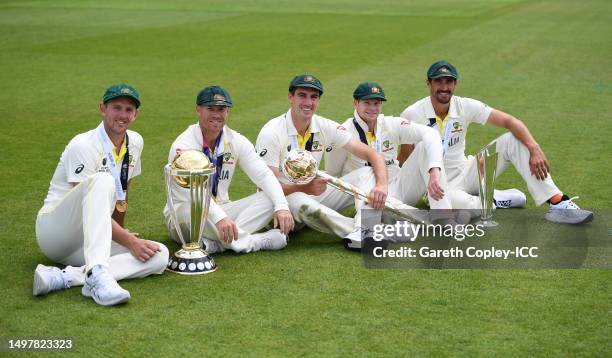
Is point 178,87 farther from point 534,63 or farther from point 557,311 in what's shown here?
point 557,311

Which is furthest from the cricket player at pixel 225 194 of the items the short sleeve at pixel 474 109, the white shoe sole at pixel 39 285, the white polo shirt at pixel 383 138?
the short sleeve at pixel 474 109

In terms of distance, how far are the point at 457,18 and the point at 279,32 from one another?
23.4ft

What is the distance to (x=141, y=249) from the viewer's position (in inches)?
233

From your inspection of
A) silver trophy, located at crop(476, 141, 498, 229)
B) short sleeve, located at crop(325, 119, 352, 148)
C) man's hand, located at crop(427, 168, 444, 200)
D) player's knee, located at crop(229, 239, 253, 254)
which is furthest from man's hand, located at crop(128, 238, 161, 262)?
silver trophy, located at crop(476, 141, 498, 229)

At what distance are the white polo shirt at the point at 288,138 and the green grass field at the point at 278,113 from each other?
27.6 inches

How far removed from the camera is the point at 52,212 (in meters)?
5.95

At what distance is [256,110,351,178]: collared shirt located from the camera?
7.02 m

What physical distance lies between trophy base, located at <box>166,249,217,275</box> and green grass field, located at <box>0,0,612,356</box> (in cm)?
9

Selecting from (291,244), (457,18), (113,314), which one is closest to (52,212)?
(113,314)

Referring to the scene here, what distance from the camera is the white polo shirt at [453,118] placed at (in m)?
7.82

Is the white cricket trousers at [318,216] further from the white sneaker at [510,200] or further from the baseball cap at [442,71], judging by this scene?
the white sneaker at [510,200]

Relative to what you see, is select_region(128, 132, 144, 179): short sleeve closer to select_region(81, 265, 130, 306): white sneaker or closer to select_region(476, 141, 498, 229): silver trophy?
select_region(81, 265, 130, 306): white sneaker

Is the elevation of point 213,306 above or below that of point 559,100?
below

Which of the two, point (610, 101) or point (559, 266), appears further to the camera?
point (610, 101)
